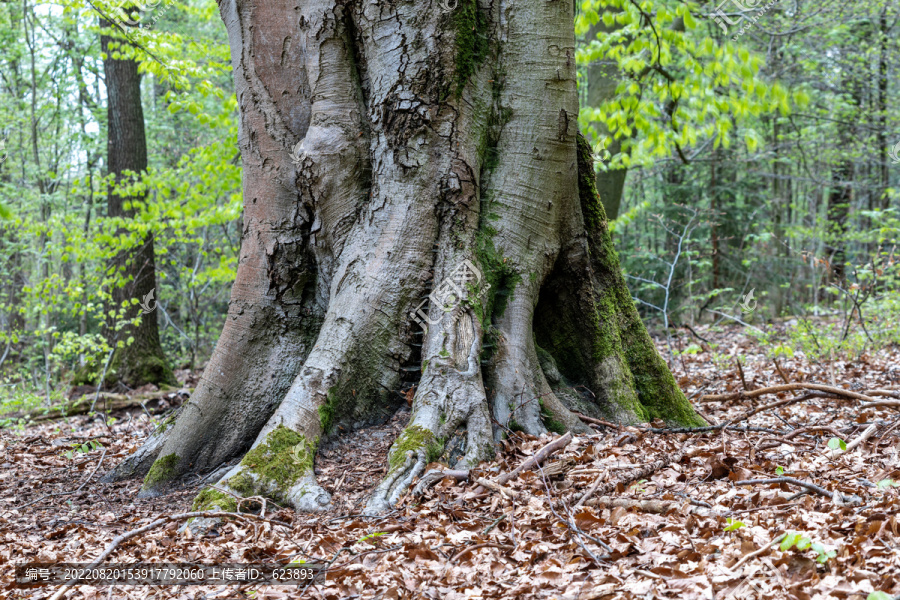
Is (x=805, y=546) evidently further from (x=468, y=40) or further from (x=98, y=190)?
(x=98, y=190)

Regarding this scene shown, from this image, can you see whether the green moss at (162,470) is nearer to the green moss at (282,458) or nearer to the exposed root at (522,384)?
the green moss at (282,458)

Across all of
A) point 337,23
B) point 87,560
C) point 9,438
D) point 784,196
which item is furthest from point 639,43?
point 784,196

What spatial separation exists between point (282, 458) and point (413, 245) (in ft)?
4.94

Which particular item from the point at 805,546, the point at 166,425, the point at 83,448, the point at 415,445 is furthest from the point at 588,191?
the point at 83,448

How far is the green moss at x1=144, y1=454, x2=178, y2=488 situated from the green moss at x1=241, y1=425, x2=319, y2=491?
3.07 ft

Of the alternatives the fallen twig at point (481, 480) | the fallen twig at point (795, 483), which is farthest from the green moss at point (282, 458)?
the fallen twig at point (795, 483)

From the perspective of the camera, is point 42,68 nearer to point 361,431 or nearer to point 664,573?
point 361,431

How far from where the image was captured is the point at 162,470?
3789mm

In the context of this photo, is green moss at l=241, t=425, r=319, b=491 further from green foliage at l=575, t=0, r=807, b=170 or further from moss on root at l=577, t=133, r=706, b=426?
green foliage at l=575, t=0, r=807, b=170

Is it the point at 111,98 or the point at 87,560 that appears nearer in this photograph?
the point at 87,560

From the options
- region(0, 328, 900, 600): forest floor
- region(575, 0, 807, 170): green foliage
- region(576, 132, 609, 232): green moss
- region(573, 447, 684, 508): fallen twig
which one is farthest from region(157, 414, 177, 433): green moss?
region(575, 0, 807, 170): green foliage

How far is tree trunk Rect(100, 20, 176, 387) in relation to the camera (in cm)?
906

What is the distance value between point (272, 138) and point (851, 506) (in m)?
3.94

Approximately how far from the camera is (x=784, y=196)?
16.7 meters
